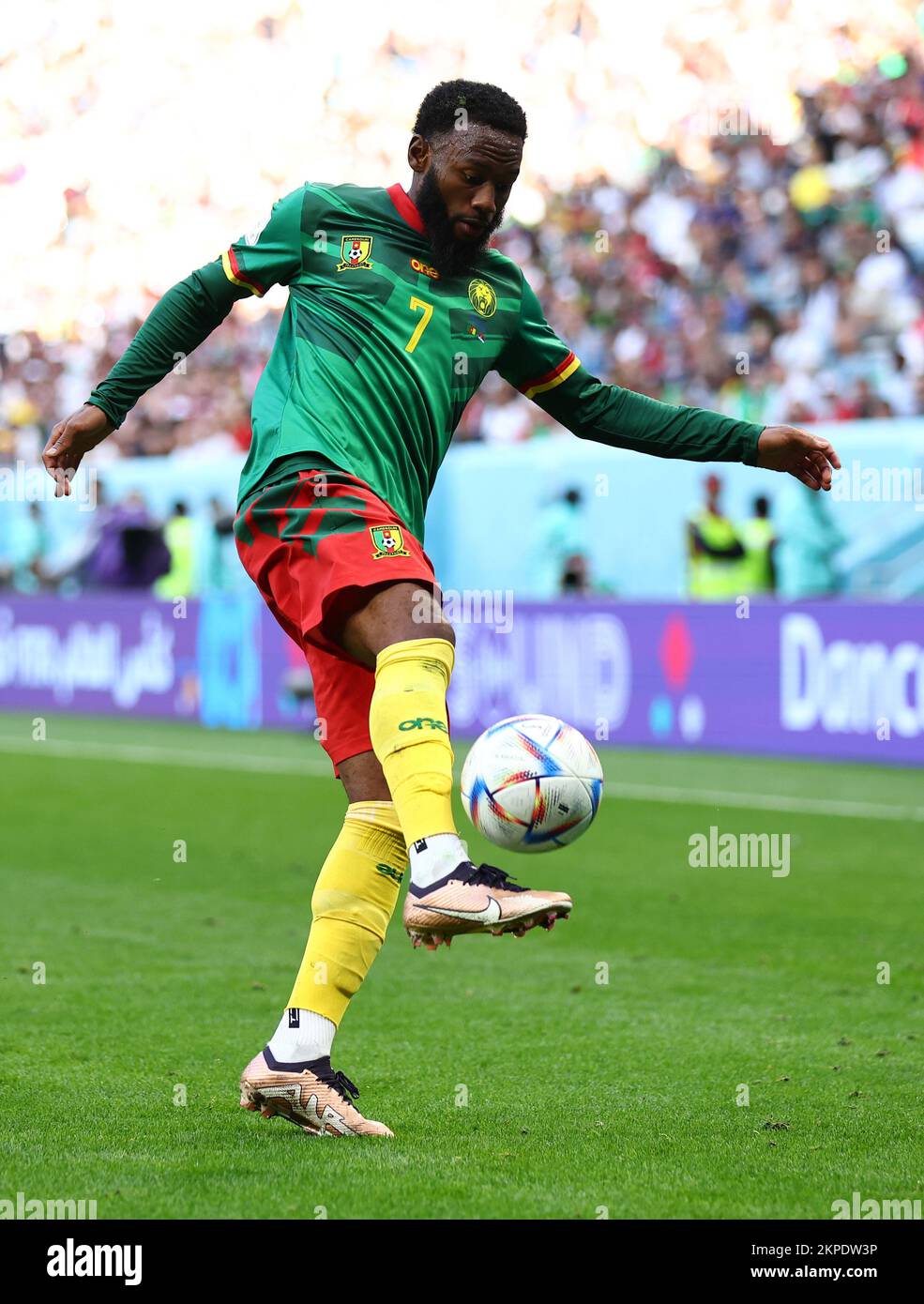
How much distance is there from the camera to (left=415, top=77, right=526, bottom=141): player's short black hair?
4.03 meters

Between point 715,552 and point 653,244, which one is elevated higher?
point 653,244

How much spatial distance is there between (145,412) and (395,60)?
6864mm

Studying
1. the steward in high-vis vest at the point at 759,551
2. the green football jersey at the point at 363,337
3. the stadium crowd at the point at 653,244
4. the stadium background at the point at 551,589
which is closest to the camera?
the green football jersey at the point at 363,337

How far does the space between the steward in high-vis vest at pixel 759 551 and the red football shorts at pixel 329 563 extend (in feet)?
35.1

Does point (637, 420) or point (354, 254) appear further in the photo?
point (637, 420)

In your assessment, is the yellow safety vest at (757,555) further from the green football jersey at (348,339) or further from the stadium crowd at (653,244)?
the green football jersey at (348,339)

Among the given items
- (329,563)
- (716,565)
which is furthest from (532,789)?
(716,565)

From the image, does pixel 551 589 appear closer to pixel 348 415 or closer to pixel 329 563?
pixel 348 415

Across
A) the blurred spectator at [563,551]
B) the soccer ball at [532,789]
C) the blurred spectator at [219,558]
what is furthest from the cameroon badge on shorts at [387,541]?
the blurred spectator at [219,558]

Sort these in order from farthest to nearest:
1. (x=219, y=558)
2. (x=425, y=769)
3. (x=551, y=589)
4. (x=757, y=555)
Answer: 1. (x=219, y=558)
2. (x=551, y=589)
3. (x=757, y=555)
4. (x=425, y=769)

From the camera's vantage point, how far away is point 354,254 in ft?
13.8

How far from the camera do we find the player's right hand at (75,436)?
4062 millimetres

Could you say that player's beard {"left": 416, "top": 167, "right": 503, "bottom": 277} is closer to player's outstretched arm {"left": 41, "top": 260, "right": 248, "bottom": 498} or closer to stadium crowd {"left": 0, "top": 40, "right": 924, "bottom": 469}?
player's outstretched arm {"left": 41, "top": 260, "right": 248, "bottom": 498}

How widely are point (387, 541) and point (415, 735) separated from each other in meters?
0.44
